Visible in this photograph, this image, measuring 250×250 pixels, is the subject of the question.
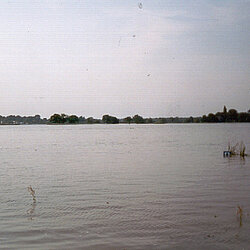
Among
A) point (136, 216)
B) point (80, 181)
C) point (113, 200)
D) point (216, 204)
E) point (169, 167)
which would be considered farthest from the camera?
point (169, 167)

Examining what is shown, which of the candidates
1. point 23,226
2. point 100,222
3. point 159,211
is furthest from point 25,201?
point 159,211

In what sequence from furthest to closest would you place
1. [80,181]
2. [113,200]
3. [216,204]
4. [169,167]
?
1. [169,167]
2. [80,181]
3. [113,200]
4. [216,204]

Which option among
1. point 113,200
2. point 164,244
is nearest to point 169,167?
point 113,200

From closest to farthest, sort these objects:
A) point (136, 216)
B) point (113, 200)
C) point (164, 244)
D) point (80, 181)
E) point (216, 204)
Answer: point (164, 244), point (136, 216), point (216, 204), point (113, 200), point (80, 181)

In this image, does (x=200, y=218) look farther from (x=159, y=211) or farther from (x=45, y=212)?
(x=45, y=212)

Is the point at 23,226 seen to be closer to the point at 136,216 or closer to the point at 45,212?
the point at 45,212

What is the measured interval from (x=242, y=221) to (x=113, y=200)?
19.9ft

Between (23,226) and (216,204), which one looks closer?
(23,226)

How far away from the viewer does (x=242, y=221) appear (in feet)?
40.3

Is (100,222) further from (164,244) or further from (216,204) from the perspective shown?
(216,204)

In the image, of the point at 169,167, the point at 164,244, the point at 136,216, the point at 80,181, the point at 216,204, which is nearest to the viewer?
the point at 164,244

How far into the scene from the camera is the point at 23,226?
12.1 meters

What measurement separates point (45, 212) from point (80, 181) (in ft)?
24.7

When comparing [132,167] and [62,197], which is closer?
[62,197]
